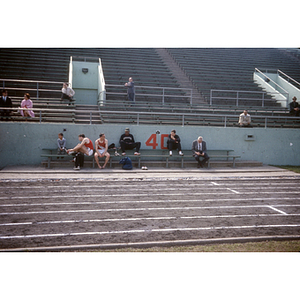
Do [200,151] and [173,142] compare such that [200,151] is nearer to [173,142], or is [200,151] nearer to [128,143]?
[173,142]

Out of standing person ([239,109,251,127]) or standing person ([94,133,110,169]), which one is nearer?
standing person ([94,133,110,169])

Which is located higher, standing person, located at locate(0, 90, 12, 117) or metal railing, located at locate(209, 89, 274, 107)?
metal railing, located at locate(209, 89, 274, 107)

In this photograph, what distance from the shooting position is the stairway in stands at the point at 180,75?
18656 mm

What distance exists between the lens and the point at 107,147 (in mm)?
→ 11797

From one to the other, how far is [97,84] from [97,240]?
52.2 ft

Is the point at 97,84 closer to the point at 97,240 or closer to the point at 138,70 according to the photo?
the point at 138,70

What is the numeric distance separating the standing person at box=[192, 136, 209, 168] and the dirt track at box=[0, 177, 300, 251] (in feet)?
10.1

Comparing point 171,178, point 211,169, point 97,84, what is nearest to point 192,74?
point 97,84

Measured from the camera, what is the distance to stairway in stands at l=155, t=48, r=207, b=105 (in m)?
18.7

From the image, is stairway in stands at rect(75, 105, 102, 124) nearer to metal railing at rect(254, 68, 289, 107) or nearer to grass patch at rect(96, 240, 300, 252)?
grass patch at rect(96, 240, 300, 252)

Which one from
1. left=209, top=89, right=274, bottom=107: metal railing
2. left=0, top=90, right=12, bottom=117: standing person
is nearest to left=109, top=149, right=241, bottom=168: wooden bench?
left=0, top=90, right=12, bottom=117: standing person

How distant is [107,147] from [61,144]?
6.55ft

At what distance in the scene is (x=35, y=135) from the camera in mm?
11992

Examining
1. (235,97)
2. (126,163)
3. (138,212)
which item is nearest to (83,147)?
(126,163)
